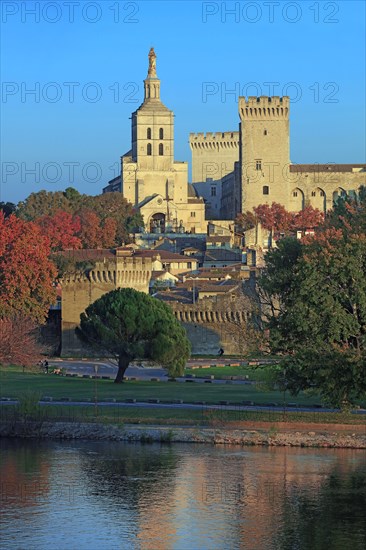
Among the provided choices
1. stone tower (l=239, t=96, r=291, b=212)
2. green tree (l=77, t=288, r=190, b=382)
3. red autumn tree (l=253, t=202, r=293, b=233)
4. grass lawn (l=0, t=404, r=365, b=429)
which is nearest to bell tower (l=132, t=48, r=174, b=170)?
stone tower (l=239, t=96, r=291, b=212)

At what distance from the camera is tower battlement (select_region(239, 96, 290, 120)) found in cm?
14438

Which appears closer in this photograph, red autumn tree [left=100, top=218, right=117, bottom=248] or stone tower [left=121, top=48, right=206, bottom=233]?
red autumn tree [left=100, top=218, right=117, bottom=248]

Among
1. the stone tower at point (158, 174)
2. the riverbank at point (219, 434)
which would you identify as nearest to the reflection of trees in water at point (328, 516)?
the riverbank at point (219, 434)

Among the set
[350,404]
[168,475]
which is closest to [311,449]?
[350,404]

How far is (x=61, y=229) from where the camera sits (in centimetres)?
12175

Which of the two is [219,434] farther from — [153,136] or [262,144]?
[153,136]

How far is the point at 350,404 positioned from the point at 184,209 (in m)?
113

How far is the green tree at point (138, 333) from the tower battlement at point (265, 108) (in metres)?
83.2

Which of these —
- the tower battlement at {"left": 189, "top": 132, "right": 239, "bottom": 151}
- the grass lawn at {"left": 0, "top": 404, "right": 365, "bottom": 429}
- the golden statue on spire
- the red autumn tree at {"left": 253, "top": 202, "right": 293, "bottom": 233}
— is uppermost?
the golden statue on spire

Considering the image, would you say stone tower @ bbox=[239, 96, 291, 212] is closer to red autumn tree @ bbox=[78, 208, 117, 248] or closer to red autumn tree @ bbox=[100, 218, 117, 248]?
red autumn tree @ bbox=[78, 208, 117, 248]

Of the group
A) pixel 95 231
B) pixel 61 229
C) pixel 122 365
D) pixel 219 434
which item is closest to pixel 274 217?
pixel 95 231

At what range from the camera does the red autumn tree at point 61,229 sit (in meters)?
116

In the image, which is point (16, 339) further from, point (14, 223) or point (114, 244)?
point (114, 244)

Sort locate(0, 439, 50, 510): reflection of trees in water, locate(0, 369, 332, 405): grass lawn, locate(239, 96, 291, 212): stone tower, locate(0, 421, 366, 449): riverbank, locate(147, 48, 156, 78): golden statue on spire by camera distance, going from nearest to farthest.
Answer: locate(0, 439, 50, 510): reflection of trees in water < locate(0, 421, 366, 449): riverbank < locate(0, 369, 332, 405): grass lawn < locate(239, 96, 291, 212): stone tower < locate(147, 48, 156, 78): golden statue on spire
